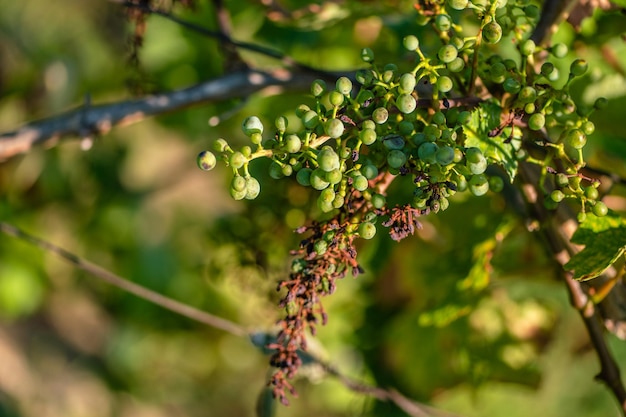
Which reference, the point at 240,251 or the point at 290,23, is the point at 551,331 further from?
the point at 290,23

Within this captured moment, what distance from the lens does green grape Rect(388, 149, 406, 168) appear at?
535 mm

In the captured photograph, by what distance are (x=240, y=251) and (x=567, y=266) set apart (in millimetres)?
735

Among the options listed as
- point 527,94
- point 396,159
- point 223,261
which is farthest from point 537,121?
point 223,261

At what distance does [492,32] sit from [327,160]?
6.8 inches

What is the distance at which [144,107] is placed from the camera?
96cm

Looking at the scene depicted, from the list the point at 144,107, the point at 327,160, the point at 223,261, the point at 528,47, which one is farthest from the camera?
the point at 223,261

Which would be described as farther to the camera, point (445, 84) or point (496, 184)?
point (496, 184)

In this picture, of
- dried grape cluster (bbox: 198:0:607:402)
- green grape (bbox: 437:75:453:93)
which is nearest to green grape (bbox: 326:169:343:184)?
dried grape cluster (bbox: 198:0:607:402)

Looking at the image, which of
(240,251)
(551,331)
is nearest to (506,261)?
(551,331)

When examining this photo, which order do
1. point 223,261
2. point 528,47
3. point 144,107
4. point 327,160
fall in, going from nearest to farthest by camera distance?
point 327,160, point 528,47, point 144,107, point 223,261

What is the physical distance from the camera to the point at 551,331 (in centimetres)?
121

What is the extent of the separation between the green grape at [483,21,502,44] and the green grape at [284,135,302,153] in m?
0.17

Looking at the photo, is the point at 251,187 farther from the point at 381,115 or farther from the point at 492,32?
the point at 492,32

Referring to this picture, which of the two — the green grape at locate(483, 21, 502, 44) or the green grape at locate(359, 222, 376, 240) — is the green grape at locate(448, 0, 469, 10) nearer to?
the green grape at locate(483, 21, 502, 44)
